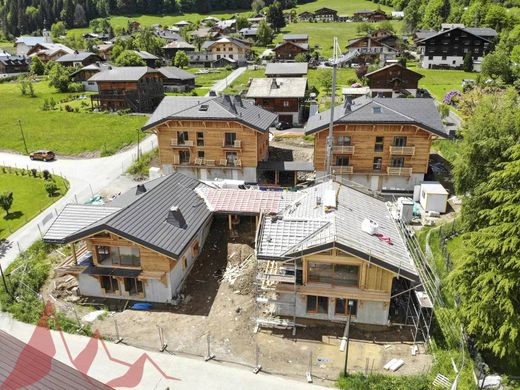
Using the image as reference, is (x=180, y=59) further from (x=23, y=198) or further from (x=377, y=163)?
(x=377, y=163)

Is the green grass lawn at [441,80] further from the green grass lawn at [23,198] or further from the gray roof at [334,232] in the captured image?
the green grass lawn at [23,198]

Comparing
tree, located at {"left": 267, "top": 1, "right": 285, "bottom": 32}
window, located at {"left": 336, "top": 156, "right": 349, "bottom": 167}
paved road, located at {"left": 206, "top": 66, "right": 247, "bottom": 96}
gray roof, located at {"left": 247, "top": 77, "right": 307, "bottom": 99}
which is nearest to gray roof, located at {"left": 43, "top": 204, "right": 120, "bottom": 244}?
window, located at {"left": 336, "top": 156, "right": 349, "bottom": 167}

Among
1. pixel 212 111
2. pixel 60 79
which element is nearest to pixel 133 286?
pixel 212 111

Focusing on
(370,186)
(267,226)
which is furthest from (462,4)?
(267,226)

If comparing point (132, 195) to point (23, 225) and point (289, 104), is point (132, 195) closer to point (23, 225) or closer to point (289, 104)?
point (23, 225)

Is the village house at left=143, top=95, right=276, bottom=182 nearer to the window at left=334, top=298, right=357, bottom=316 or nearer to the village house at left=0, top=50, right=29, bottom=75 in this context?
the window at left=334, top=298, right=357, bottom=316
